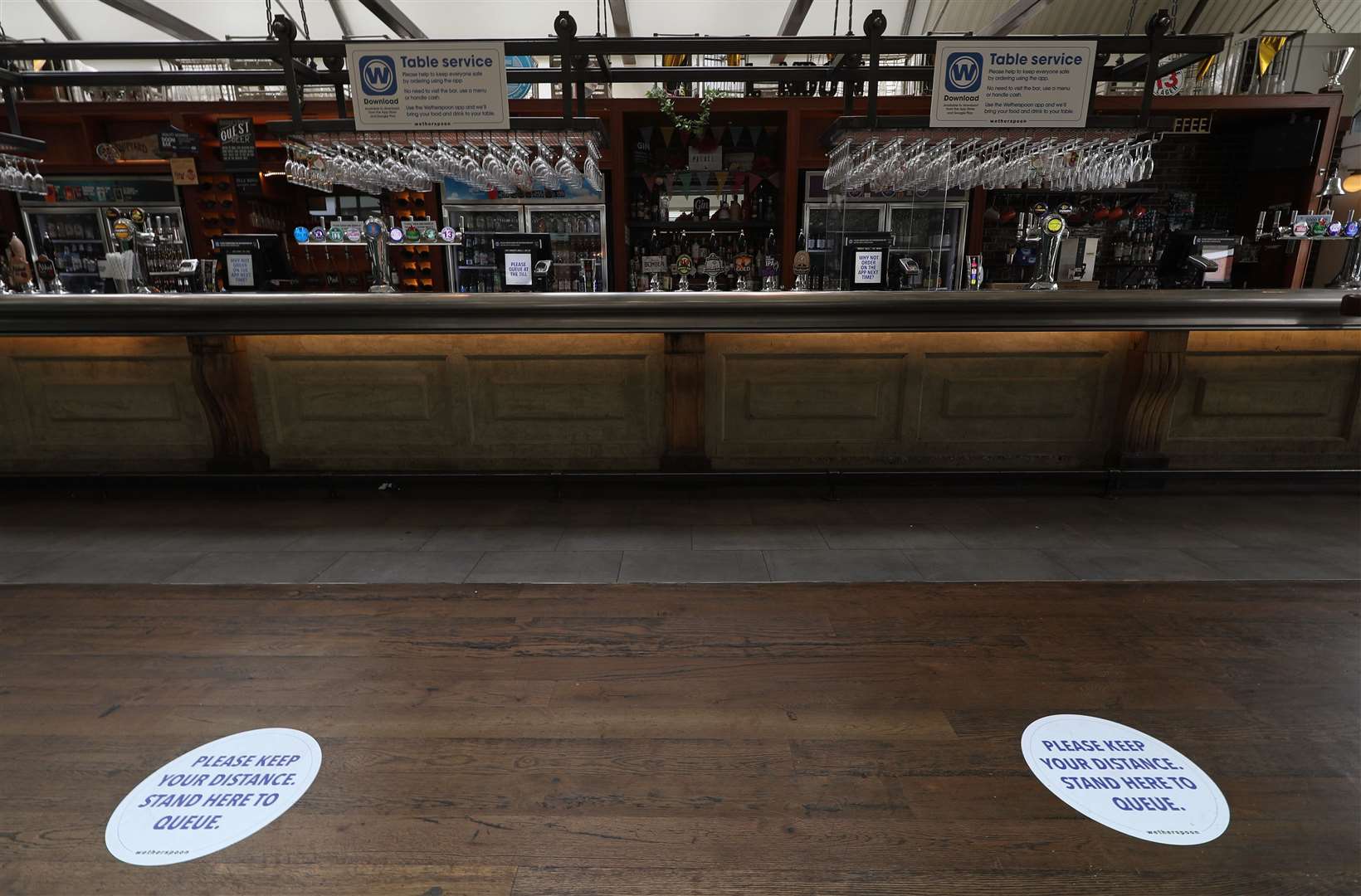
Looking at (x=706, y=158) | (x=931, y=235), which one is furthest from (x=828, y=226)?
(x=706, y=158)

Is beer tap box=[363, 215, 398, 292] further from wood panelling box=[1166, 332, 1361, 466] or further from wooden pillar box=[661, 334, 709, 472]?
wood panelling box=[1166, 332, 1361, 466]

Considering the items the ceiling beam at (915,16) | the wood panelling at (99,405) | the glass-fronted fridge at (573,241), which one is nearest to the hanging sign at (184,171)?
the glass-fronted fridge at (573,241)

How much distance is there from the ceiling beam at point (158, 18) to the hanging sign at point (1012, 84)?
852 cm

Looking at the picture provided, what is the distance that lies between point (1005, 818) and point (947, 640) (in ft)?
2.20

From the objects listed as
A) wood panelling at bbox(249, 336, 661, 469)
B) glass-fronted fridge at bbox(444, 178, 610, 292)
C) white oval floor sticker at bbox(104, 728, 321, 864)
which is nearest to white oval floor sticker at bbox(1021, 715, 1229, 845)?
white oval floor sticker at bbox(104, 728, 321, 864)

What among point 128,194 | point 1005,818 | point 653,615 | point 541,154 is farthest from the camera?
point 128,194

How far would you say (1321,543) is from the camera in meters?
2.68

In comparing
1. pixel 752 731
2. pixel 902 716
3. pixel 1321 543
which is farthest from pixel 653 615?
pixel 1321 543

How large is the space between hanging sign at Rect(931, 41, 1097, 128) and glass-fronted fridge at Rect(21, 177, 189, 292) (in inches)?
280

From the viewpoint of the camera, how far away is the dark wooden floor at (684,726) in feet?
3.71

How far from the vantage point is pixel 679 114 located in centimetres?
585

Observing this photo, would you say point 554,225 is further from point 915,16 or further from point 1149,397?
point 915,16

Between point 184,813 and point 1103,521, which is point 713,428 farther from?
point 184,813

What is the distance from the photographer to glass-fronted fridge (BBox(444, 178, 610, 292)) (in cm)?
611
